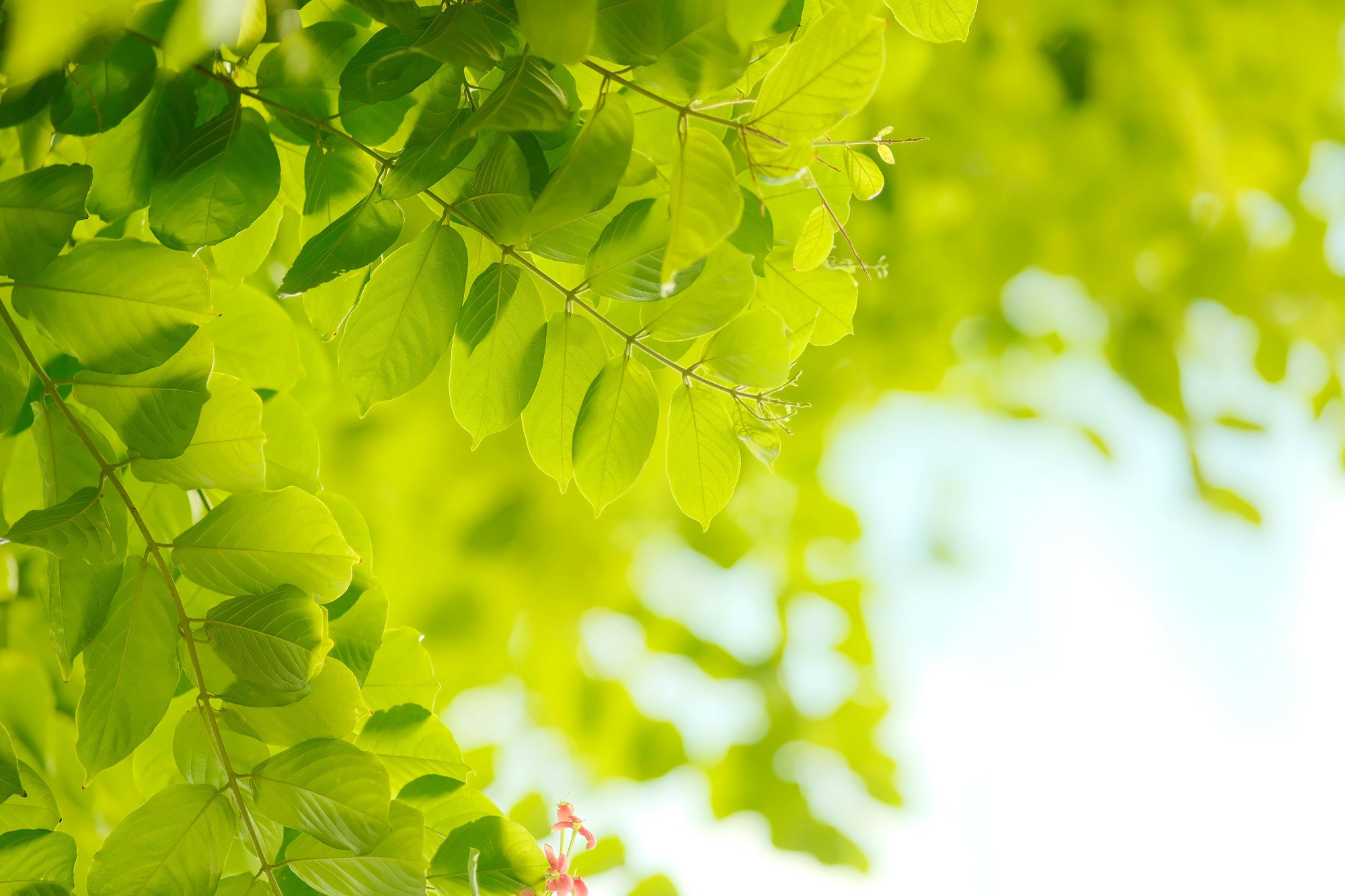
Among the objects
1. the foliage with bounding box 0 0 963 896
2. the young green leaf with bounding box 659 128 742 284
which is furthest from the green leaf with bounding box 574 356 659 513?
the young green leaf with bounding box 659 128 742 284

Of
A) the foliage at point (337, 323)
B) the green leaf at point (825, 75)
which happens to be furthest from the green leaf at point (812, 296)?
the green leaf at point (825, 75)

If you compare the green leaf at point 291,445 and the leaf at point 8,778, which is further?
the green leaf at point 291,445

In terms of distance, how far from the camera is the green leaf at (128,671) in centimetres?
29

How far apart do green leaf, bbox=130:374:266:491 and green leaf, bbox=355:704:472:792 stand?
0.11 metres

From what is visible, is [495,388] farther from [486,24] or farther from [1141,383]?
[1141,383]

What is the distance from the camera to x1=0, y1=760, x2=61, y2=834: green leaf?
0.34 metres

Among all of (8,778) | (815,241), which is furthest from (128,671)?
(815,241)

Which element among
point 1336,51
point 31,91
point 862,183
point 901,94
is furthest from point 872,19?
point 1336,51

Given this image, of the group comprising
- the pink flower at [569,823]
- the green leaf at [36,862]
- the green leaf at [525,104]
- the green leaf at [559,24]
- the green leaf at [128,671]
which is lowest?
the green leaf at [36,862]

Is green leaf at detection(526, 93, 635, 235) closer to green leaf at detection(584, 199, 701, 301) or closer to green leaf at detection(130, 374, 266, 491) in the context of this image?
green leaf at detection(584, 199, 701, 301)

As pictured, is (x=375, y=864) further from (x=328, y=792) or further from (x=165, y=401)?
(x=165, y=401)

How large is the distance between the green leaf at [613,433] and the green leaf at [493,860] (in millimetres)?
120

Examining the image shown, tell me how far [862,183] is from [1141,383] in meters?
1.04

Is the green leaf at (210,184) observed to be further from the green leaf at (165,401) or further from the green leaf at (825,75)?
the green leaf at (825,75)
